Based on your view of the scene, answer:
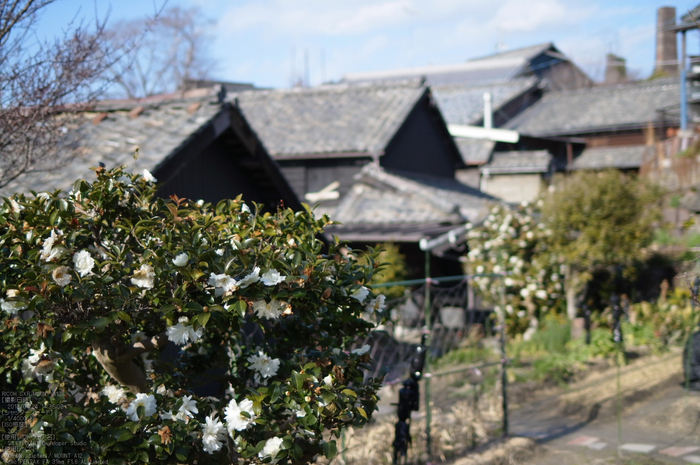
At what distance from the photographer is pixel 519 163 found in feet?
76.7

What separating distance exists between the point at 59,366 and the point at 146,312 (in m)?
0.93

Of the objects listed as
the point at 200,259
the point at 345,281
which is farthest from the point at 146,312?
the point at 345,281

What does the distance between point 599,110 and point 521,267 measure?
21.0 m

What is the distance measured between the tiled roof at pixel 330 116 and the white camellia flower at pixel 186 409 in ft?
47.0

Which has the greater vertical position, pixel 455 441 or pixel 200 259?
pixel 200 259

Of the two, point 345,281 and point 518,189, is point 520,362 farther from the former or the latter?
point 518,189

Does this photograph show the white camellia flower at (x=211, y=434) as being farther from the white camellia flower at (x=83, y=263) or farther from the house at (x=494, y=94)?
the house at (x=494, y=94)

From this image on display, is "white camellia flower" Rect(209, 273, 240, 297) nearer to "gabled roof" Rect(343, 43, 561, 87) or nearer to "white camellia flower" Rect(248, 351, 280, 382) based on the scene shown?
"white camellia flower" Rect(248, 351, 280, 382)

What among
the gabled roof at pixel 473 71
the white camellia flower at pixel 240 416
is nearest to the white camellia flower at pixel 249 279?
the white camellia flower at pixel 240 416

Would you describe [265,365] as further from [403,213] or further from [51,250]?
[403,213]

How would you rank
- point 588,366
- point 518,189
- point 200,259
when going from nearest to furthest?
point 200,259
point 588,366
point 518,189

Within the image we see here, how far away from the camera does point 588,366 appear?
432 inches

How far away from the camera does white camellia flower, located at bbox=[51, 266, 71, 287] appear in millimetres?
3098

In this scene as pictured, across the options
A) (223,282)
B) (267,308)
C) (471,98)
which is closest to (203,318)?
(223,282)
